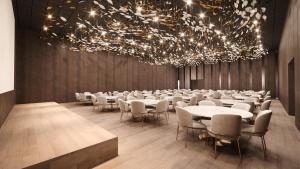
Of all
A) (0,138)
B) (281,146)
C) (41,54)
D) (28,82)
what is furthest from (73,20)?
(281,146)

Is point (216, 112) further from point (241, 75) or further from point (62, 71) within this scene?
point (241, 75)

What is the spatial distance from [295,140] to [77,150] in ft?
17.2

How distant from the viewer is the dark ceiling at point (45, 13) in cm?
717

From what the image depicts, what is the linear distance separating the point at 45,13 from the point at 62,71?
487 cm

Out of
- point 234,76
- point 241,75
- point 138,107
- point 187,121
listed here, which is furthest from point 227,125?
point 234,76

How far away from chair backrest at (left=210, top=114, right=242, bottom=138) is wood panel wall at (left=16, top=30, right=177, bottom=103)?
1150cm

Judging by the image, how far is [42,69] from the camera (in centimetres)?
1134

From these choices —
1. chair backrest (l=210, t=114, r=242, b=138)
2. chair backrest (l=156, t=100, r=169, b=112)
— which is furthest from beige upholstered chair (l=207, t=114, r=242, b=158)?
chair backrest (l=156, t=100, r=169, b=112)

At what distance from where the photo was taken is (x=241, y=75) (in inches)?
716

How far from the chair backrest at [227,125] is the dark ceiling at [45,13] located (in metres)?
6.14

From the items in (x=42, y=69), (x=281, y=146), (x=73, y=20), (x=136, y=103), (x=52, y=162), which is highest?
(x=73, y=20)

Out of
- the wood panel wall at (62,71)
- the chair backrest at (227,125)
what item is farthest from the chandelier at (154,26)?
the chair backrest at (227,125)

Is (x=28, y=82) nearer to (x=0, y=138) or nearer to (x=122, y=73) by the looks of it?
(x=122, y=73)

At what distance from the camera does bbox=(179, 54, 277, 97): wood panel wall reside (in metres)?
16.5
